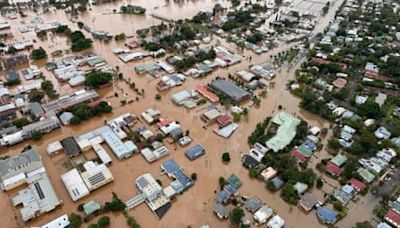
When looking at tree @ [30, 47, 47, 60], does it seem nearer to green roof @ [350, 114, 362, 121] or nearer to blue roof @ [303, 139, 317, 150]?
blue roof @ [303, 139, 317, 150]

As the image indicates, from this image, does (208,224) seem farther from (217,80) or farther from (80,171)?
(217,80)

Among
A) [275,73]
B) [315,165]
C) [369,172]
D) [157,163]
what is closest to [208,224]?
[157,163]

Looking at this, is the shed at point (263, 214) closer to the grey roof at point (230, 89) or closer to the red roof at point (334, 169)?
the red roof at point (334, 169)

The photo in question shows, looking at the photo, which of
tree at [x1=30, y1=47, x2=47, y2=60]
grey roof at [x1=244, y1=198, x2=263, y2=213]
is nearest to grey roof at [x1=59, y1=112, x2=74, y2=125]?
tree at [x1=30, y1=47, x2=47, y2=60]

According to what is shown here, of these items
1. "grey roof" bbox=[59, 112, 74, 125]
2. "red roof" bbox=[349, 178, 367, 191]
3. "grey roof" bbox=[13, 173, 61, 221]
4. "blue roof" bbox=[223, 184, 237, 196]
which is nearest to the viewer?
"grey roof" bbox=[13, 173, 61, 221]

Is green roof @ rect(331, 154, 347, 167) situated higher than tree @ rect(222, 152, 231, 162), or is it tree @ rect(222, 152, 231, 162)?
tree @ rect(222, 152, 231, 162)

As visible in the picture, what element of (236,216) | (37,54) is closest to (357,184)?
(236,216)
